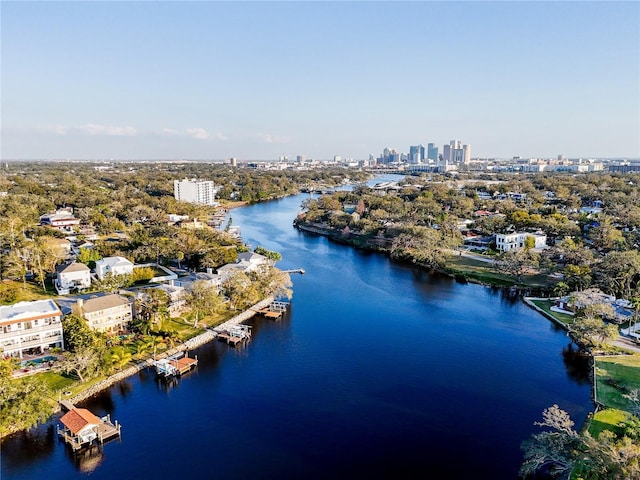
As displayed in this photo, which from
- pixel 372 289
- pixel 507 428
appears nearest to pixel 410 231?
pixel 372 289

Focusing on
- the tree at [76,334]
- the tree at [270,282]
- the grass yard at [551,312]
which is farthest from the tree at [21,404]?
the grass yard at [551,312]

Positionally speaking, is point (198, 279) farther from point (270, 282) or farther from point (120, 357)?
point (120, 357)

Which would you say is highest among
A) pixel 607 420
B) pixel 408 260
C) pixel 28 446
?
pixel 408 260

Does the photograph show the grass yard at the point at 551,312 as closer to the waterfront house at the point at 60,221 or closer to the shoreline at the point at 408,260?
the shoreline at the point at 408,260

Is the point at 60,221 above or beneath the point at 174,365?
above

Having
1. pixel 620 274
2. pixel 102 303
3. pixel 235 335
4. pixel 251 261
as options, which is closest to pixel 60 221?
pixel 251 261
